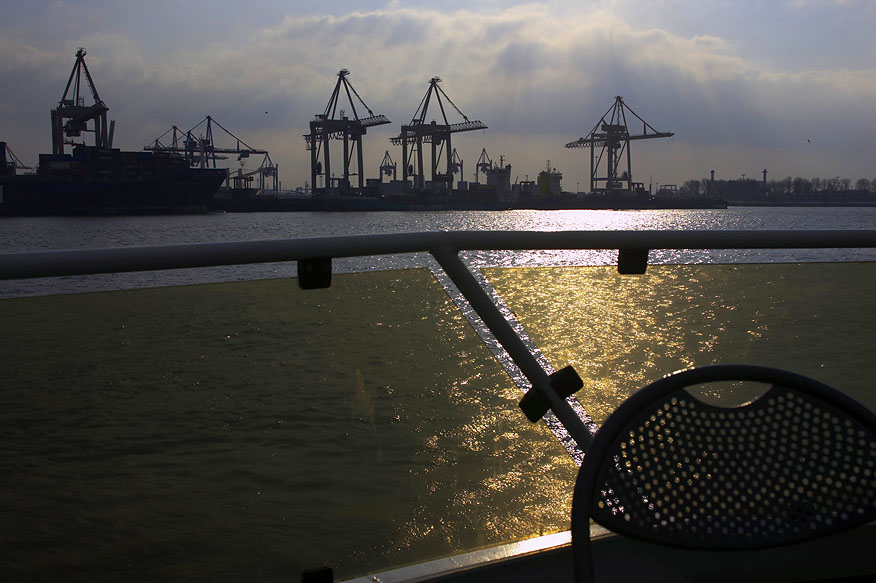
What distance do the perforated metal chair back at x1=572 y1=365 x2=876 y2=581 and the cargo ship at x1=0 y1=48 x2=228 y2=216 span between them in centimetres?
5959

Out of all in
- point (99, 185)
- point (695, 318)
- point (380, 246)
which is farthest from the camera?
point (99, 185)

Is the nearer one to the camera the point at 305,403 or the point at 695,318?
the point at 305,403

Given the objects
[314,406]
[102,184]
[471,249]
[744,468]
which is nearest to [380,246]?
[471,249]

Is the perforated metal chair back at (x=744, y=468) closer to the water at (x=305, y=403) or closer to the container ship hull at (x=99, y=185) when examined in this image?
the water at (x=305, y=403)

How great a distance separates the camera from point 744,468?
920mm

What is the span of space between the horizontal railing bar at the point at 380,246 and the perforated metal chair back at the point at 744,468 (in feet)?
1.39

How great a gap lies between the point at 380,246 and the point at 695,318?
670mm

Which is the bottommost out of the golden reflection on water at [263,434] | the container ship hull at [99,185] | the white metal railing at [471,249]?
the golden reflection on water at [263,434]

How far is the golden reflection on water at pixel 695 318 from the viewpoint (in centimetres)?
136

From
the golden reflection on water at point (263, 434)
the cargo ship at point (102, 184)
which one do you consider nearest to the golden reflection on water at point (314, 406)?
the golden reflection on water at point (263, 434)

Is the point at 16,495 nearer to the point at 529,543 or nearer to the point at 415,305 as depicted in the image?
the point at 415,305

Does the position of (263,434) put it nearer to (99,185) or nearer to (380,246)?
(380,246)

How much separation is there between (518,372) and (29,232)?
4596 centimetres

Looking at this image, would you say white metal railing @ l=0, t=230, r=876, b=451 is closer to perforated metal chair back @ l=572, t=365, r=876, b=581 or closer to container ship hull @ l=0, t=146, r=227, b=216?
perforated metal chair back @ l=572, t=365, r=876, b=581
